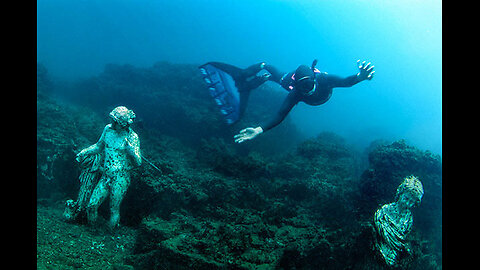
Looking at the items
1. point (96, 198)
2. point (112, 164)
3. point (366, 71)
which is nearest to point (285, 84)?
point (366, 71)

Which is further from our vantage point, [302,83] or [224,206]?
[302,83]

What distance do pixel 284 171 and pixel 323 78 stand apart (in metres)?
3.38

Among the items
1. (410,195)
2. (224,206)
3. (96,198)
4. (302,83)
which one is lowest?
(96,198)

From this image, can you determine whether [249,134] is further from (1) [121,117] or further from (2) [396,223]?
(2) [396,223]

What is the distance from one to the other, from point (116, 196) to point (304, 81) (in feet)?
16.4

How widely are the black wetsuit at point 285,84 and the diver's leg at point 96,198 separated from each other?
339 centimetres

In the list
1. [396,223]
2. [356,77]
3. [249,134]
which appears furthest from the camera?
[356,77]

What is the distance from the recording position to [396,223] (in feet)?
14.3

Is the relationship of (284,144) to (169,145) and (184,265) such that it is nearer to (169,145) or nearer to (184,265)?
(169,145)

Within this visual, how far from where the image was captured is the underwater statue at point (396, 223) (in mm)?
3947

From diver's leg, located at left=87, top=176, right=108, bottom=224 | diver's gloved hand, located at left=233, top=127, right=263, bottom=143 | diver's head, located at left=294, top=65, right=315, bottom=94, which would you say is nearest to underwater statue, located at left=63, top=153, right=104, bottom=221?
diver's leg, located at left=87, top=176, right=108, bottom=224

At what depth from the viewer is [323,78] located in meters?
7.53

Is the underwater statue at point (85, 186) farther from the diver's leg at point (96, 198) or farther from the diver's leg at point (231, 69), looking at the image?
the diver's leg at point (231, 69)
